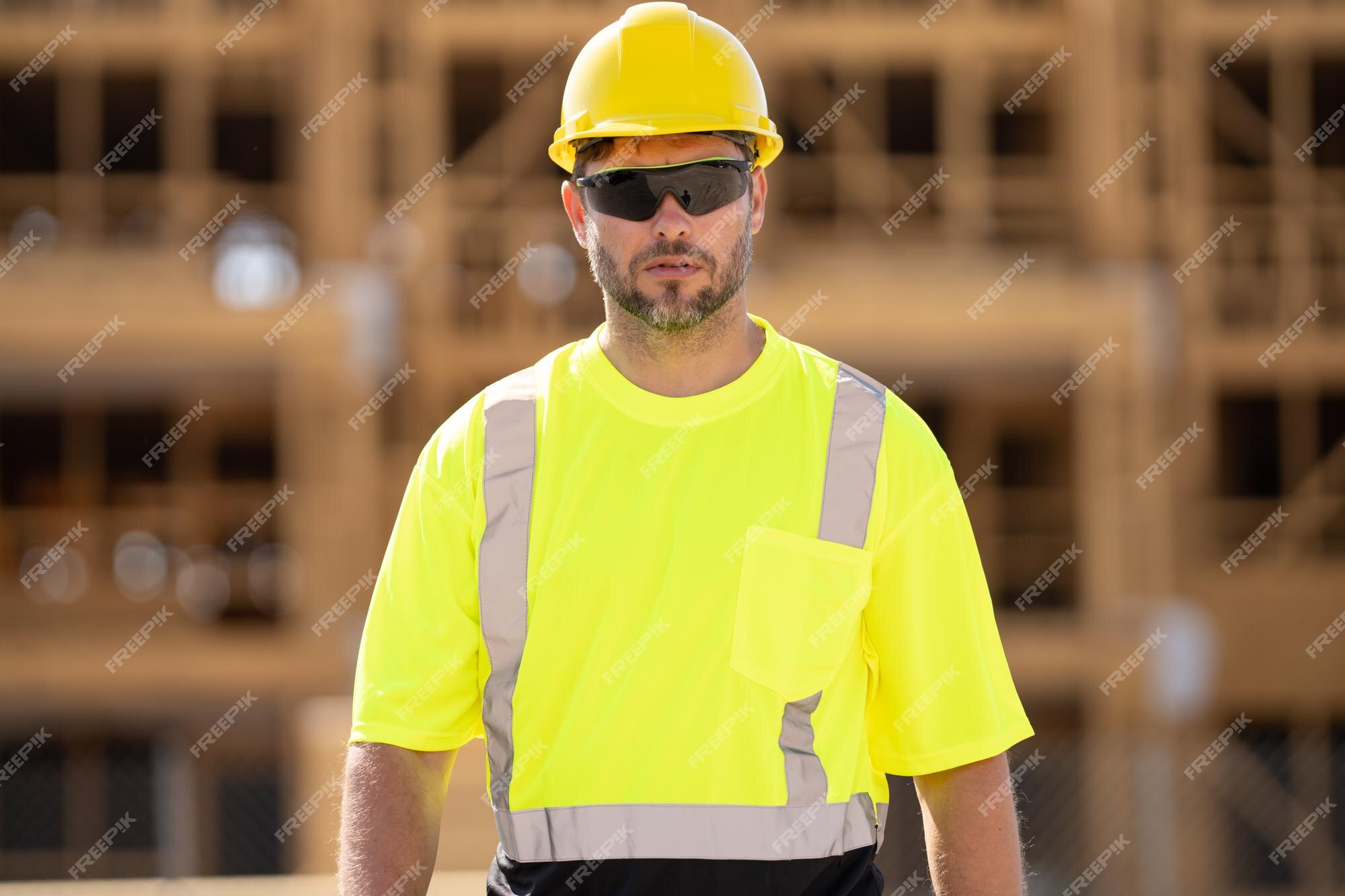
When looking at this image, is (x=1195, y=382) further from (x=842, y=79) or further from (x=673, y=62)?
(x=673, y=62)

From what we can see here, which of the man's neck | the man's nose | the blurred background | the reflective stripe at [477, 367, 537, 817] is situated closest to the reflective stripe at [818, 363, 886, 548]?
the man's neck

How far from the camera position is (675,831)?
185 centimetres

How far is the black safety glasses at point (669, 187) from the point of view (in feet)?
6.64

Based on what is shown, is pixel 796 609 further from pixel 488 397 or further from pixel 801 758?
pixel 488 397

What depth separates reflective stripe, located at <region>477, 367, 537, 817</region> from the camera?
1.94 meters

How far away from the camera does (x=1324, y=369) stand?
1698 cm

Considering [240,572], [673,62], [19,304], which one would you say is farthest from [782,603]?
[240,572]

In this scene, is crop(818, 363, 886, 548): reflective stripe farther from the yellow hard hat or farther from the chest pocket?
the yellow hard hat

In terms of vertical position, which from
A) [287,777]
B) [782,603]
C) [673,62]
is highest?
[673,62]

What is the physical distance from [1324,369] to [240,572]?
49.0 feet

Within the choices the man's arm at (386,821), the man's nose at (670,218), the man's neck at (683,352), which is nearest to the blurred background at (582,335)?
the man's arm at (386,821)

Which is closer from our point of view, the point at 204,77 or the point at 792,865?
the point at 792,865

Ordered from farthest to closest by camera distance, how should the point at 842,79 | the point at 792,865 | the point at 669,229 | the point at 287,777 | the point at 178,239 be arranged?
the point at 842,79 < the point at 178,239 < the point at 287,777 < the point at 669,229 < the point at 792,865

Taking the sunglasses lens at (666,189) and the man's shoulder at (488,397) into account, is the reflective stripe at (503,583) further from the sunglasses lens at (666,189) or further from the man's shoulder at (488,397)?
the sunglasses lens at (666,189)
